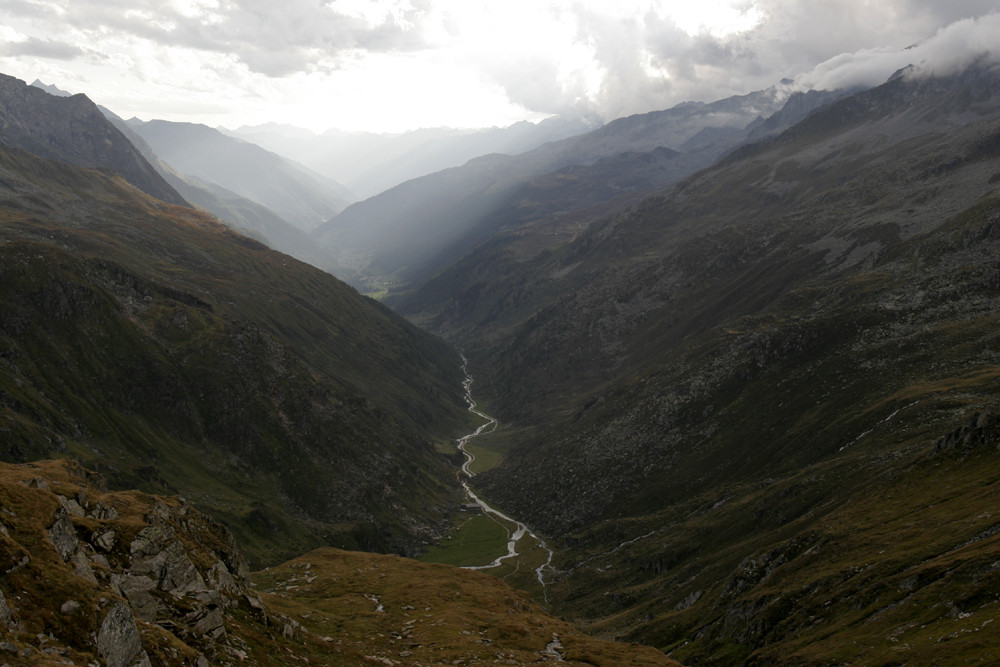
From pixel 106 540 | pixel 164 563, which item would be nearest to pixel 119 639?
pixel 164 563

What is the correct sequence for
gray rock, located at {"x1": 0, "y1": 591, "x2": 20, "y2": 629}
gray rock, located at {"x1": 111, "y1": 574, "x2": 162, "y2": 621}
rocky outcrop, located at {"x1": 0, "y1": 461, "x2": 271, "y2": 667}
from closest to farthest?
gray rock, located at {"x1": 0, "y1": 591, "x2": 20, "y2": 629}
rocky outcrop, located at {"x1": 0, "y1": 461, "x2": 271, "y2": 667}
gray rock, located at {"x1": 111, "y1": 574, "x2": 162, "y2": 621}

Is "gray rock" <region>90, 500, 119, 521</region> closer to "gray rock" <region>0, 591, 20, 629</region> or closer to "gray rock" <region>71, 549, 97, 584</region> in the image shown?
"gray rock" <region>71, 549, 97, 584</region>

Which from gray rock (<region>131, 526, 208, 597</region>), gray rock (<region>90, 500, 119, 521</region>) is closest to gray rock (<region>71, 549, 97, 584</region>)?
gray rock (<region>131, 526, 208, 597</region>)

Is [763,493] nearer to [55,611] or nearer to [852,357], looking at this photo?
[852,357]

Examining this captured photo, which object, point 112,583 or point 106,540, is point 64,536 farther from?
point 106,540

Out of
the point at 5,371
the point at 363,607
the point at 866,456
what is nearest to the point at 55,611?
the point at 363,607

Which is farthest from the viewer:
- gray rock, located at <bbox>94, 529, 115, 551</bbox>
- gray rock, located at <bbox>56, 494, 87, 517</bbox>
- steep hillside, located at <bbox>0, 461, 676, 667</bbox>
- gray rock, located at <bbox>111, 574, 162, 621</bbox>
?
gray rock, located at <bbox>56, 494, 87, 517</bbox>

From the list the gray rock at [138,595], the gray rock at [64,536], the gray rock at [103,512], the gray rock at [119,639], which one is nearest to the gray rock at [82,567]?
the gray rock at [64,536]

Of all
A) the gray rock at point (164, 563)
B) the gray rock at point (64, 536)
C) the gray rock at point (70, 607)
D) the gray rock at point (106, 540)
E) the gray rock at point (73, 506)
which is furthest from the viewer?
the gray rock at point (73, 506)

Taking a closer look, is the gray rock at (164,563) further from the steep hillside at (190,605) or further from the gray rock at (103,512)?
the gray rock at (103,512)
